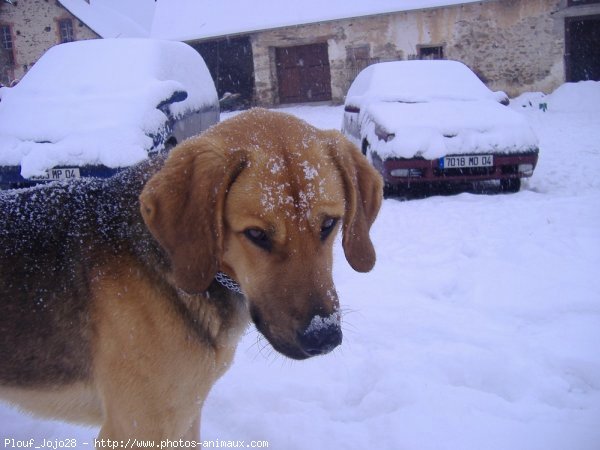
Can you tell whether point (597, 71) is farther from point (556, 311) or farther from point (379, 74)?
point (556, 311)

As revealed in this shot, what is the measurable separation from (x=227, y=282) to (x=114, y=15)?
37968 mm

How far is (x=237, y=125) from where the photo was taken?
87.1 inches

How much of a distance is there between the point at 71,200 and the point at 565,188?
7.28m

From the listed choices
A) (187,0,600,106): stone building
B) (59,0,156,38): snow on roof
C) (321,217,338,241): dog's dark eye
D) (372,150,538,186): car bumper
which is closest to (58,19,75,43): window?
(59,0,156,38): snow on roof

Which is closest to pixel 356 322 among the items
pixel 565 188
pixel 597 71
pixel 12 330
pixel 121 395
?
pixel 121 395

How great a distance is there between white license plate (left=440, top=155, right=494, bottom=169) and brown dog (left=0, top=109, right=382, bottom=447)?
5.34 meters

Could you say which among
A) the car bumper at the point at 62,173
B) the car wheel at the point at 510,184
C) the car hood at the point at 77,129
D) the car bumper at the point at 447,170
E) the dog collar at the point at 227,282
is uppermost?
the car hood at the point at 77,129

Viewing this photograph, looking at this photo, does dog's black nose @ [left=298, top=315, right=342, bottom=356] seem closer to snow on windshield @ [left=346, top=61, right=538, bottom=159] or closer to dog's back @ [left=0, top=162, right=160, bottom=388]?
dog's back @ [left=0, top=162, right=160, bottom=388]

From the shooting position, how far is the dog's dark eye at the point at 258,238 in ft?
6.45

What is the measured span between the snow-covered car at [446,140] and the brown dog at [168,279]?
5207 millimetres

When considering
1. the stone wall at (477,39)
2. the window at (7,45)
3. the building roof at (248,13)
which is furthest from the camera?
the window at (7,45)

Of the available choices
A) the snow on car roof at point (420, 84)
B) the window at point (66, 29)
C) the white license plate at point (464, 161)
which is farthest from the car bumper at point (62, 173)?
the window at point (66, 29)

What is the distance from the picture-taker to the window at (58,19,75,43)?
30.8 metres

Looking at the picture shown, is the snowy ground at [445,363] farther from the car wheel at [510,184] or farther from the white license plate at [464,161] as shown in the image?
the car wheel at [510,184]
